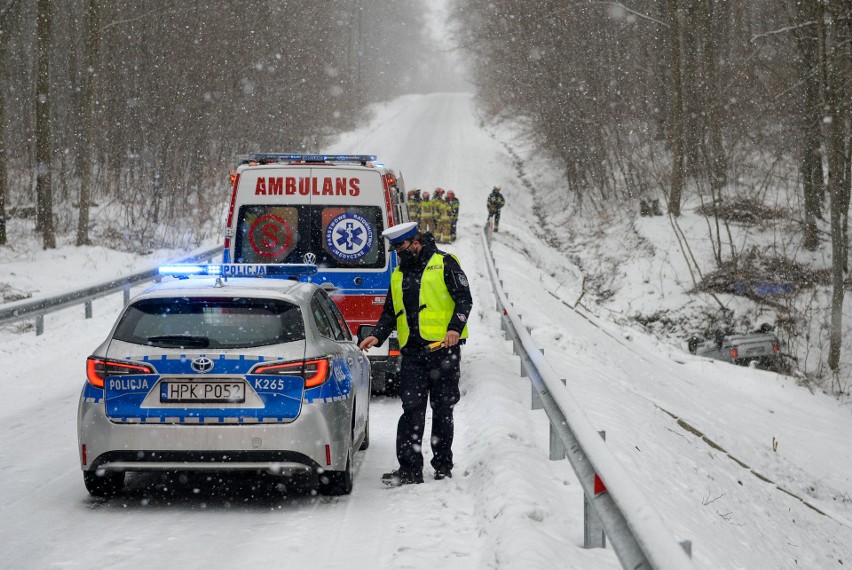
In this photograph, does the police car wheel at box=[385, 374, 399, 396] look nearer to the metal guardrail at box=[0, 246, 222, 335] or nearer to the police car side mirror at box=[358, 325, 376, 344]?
the police car side mirror at box=[358, 325, 376, 344]

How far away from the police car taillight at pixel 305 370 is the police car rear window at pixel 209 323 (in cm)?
18

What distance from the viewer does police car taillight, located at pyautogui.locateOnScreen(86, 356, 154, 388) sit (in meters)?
5.79

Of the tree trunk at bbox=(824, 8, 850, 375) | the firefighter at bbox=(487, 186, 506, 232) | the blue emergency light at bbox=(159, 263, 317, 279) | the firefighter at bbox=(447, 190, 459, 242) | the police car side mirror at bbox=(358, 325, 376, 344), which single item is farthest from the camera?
the firefighter at bbox=(487, 186, 506, 232)

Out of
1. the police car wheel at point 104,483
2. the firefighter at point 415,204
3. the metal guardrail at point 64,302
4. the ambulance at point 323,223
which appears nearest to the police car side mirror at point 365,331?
the police car wheel at point 104,483

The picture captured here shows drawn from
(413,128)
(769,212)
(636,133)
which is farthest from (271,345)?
(413,128)

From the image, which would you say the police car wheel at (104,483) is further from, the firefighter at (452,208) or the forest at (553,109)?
the firefighter at (452,208)

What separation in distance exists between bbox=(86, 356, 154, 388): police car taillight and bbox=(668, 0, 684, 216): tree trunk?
74.9 ft

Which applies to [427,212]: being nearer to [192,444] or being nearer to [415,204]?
[415,204]

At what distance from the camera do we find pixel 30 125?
33.7 m

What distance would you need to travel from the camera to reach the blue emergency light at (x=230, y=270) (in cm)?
664

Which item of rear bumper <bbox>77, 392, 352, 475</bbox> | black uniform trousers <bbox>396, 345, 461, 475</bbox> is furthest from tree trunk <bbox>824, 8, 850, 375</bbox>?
rear bumper <bbox>77, 392, 352, 475</bbox>

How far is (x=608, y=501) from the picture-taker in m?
4.21

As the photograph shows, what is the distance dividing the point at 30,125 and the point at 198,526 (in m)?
31.9

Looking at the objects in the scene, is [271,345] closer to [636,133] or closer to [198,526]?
[198,526]
